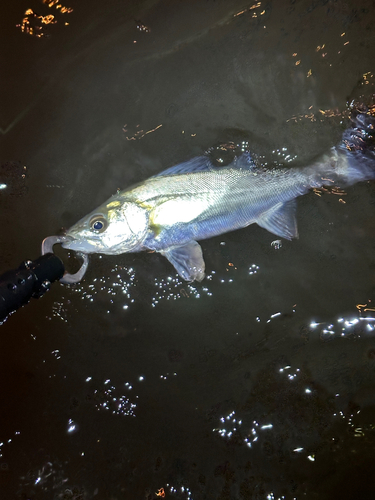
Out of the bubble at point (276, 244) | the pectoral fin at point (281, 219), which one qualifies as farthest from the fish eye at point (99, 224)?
the bubble at point (276, 244)

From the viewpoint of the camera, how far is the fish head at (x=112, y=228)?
2.72 meters

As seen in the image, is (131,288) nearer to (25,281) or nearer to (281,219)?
(25,281)

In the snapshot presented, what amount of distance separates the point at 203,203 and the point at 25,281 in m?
1.55

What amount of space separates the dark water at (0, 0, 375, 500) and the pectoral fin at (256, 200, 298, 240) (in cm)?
24

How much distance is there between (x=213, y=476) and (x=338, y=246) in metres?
2.67

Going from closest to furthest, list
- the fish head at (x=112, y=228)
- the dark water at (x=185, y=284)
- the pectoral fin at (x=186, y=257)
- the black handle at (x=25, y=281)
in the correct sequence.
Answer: the black handle at (x=25, y=281) < the fish head at (x=112, y=228) < the pectoral fin at (x=186, y=257) < the dark water at (x=185, y=284)

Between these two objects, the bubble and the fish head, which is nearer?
the fish head

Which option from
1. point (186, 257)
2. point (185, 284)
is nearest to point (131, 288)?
point (185, 284)

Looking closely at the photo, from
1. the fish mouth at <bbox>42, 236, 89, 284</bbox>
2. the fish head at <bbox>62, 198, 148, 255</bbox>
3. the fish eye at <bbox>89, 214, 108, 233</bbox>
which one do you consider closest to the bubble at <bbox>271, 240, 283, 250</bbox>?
the fish head at <bbox>62, 198, 148, 255</bbox>

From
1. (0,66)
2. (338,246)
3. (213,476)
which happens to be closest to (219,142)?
(338,246)

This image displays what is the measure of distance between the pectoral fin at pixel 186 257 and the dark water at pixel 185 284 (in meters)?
0.29

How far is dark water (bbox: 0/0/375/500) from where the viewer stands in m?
3.14

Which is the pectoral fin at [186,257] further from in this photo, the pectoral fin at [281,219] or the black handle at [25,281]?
the black handle at [25,281]

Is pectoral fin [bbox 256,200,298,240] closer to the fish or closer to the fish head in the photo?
the fish
